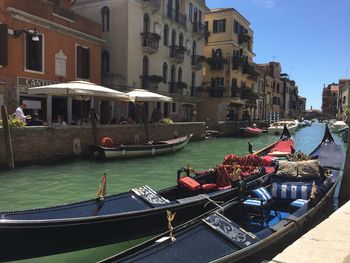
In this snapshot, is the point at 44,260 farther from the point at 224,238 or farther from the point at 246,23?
the point at 246,23

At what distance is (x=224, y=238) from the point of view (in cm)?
511

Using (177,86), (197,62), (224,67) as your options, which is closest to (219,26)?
(224,67)

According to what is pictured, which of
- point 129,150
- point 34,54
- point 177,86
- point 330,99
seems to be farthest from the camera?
point 330,99

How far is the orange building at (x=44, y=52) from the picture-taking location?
1542cm

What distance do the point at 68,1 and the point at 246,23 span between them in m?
25.2

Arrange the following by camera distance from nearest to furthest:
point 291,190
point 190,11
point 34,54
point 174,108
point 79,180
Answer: point 291,190 → point 79,180 → point 34,54 → point 174,108 → point 190,11

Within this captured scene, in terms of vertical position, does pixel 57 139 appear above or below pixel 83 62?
below

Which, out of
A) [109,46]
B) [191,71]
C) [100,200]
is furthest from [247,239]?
[191,71]

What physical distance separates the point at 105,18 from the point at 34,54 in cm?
761

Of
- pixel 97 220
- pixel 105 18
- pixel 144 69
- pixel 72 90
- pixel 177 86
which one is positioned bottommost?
pixel 97 220

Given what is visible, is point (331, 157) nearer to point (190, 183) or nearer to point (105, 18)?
point (190, 183)

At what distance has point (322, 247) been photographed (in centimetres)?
328

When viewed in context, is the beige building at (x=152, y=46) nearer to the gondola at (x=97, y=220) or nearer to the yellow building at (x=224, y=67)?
the yellow building at (x=224, y=67)

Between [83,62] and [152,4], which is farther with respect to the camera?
[152,4]
